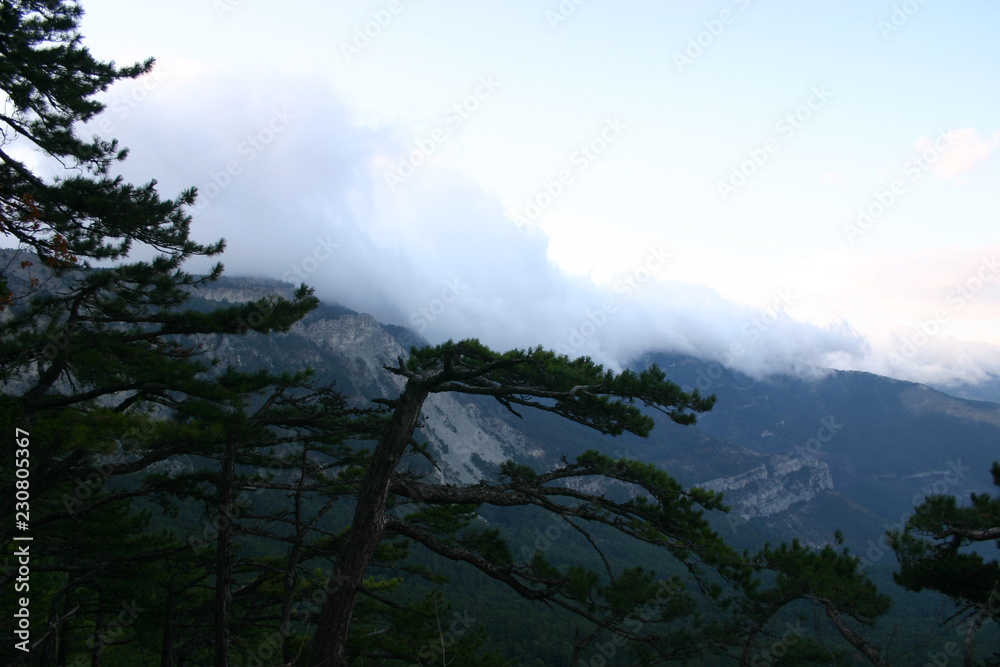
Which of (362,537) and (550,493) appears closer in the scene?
(362,537)

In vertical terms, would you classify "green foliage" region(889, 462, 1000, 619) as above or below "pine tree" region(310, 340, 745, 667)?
below

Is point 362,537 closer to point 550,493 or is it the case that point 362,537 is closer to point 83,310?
point 550,493

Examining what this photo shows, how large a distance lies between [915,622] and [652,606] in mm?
158688

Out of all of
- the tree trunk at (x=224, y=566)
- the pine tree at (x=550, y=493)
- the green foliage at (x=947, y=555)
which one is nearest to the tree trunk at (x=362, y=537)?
the pine tree at (x=550, y=493)

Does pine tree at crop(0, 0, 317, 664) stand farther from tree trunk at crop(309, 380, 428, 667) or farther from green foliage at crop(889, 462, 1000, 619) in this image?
green foliage at crop(889, 462, 1000, 619)

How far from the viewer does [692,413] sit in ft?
29.4

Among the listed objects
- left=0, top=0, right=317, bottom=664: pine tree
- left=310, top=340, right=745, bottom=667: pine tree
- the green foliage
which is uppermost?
left=0, top=0, right=317, bottom=664: pine tree

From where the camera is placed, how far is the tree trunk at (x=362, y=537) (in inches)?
289

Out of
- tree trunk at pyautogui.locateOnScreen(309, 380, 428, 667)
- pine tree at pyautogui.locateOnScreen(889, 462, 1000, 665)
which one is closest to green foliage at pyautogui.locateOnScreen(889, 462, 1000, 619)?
pine tree at pyautogui.locateOnScreen(889, 462, 1000, 665)

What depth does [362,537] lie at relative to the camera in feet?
25.4

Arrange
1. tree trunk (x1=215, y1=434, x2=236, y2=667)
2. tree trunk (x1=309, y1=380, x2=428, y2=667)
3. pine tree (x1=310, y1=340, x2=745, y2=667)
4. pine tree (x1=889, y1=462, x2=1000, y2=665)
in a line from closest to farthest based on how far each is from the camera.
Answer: tree trunk (x1=309, y1=380, x2=428, y2=667) < pine tree (x1=310, y1=340, x2=745, y2=667) < tree trunk (x1=215, y1=434, x2=236, y2=667) < pine tree (x1=889, y1=462, x2=1000, y2=665)

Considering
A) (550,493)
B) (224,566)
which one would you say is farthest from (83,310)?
(550,493)

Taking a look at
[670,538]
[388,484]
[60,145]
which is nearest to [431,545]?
[388,484]

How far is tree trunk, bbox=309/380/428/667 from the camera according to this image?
735 centimetres
